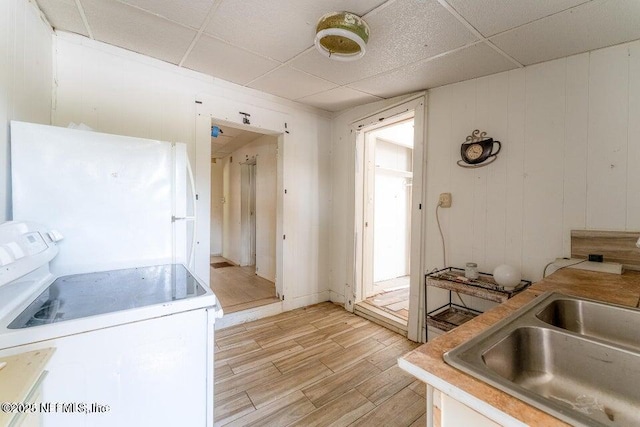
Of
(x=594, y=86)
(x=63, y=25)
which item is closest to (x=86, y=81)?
(x=63, y=25)

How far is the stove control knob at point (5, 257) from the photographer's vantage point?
2.93 ft

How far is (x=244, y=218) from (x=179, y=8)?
3.98m

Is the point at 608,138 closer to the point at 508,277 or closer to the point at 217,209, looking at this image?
the point at 508,277

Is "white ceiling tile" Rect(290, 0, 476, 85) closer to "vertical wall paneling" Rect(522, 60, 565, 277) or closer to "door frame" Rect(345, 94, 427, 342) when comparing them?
"door frame" Rect(345, 94, 427, 342)

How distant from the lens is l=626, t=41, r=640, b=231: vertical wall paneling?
5.19ft

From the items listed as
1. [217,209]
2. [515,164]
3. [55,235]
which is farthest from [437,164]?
[217,209]

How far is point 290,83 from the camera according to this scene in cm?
257

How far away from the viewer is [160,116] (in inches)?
90.0

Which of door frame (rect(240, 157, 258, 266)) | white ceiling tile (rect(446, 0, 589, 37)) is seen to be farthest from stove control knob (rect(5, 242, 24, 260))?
door frame (rect(240, 157, 258, 266))

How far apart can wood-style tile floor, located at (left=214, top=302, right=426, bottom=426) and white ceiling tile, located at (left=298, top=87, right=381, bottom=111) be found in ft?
8.00

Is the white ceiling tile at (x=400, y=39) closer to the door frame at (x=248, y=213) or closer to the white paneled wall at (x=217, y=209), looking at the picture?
the door frame at (x=248, y=213)

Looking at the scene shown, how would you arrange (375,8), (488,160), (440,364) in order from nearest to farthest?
(440,364), (375,8), (488,160)

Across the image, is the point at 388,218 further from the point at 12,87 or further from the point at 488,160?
the point at 12,87

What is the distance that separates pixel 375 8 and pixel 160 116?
189 cm
